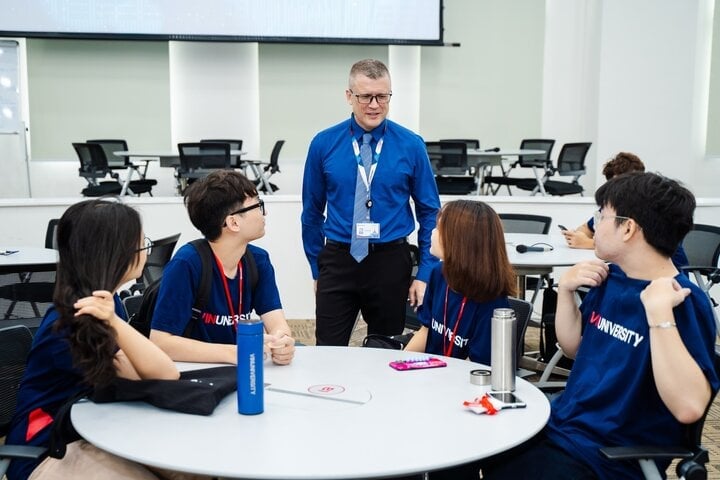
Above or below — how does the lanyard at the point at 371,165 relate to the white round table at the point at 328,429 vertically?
above

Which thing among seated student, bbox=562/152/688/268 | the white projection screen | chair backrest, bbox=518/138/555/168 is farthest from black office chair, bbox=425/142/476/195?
seated student, bbox=562/152/688/268

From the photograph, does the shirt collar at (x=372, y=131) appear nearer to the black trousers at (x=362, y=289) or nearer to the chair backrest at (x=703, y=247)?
the black trousers at (x=362, y=289)

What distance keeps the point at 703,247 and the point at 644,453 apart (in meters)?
3.13

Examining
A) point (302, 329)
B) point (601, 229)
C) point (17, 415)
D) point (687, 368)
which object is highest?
point (601, 229)

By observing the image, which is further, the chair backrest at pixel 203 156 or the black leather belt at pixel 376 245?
the chair backrest at pixel 203 156

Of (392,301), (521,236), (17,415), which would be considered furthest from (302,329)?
(17,415)

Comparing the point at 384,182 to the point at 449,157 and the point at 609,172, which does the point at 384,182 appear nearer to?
the point at 609,172

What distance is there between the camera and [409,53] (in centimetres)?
1127

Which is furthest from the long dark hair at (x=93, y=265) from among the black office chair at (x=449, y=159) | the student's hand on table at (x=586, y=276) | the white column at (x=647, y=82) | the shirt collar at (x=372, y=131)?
the white column at (x=647, y=82)

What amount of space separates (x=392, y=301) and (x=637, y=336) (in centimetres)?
135

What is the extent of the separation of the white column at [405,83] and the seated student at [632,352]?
31.2 ft

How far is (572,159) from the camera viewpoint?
30.6ft

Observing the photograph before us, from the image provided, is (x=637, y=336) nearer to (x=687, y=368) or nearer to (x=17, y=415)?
(x=687, y=368)

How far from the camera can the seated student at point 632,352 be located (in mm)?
1638
